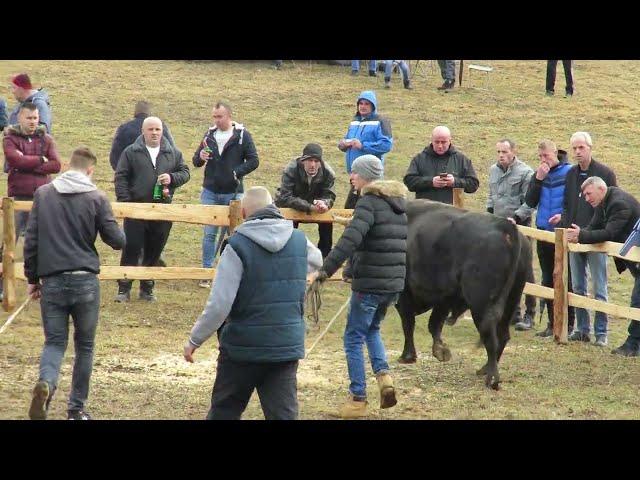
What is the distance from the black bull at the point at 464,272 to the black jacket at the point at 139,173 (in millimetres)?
3062

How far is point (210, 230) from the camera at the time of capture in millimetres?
13688

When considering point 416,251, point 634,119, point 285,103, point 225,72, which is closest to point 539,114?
point 634,119

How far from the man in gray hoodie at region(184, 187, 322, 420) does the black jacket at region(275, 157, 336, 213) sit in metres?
5.66

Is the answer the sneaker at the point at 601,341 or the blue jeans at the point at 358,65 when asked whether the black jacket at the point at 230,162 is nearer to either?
the sneaker at the point at 601,341

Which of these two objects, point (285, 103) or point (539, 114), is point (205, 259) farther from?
point (539, 114)

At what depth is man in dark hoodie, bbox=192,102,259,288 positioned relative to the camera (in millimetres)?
13742

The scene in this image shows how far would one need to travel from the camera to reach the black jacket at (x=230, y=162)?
13758 millimetres

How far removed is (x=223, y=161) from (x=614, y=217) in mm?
4480

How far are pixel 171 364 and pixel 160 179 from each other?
2.79 m

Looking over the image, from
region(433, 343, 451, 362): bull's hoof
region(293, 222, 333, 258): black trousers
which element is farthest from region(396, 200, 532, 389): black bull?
region(293, 222, 333, 258): black trousers

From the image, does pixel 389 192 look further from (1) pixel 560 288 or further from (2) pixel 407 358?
(1) pixel 560 288

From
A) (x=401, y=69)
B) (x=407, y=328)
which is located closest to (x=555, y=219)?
(x=407, y=328)

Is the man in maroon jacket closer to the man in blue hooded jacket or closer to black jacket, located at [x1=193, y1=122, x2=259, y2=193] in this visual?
black jacket, located at [x1=193, y1=122, x2=259, y2=193]

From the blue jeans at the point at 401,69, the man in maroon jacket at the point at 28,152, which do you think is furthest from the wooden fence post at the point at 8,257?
the blue jeans at the point at 401,69
